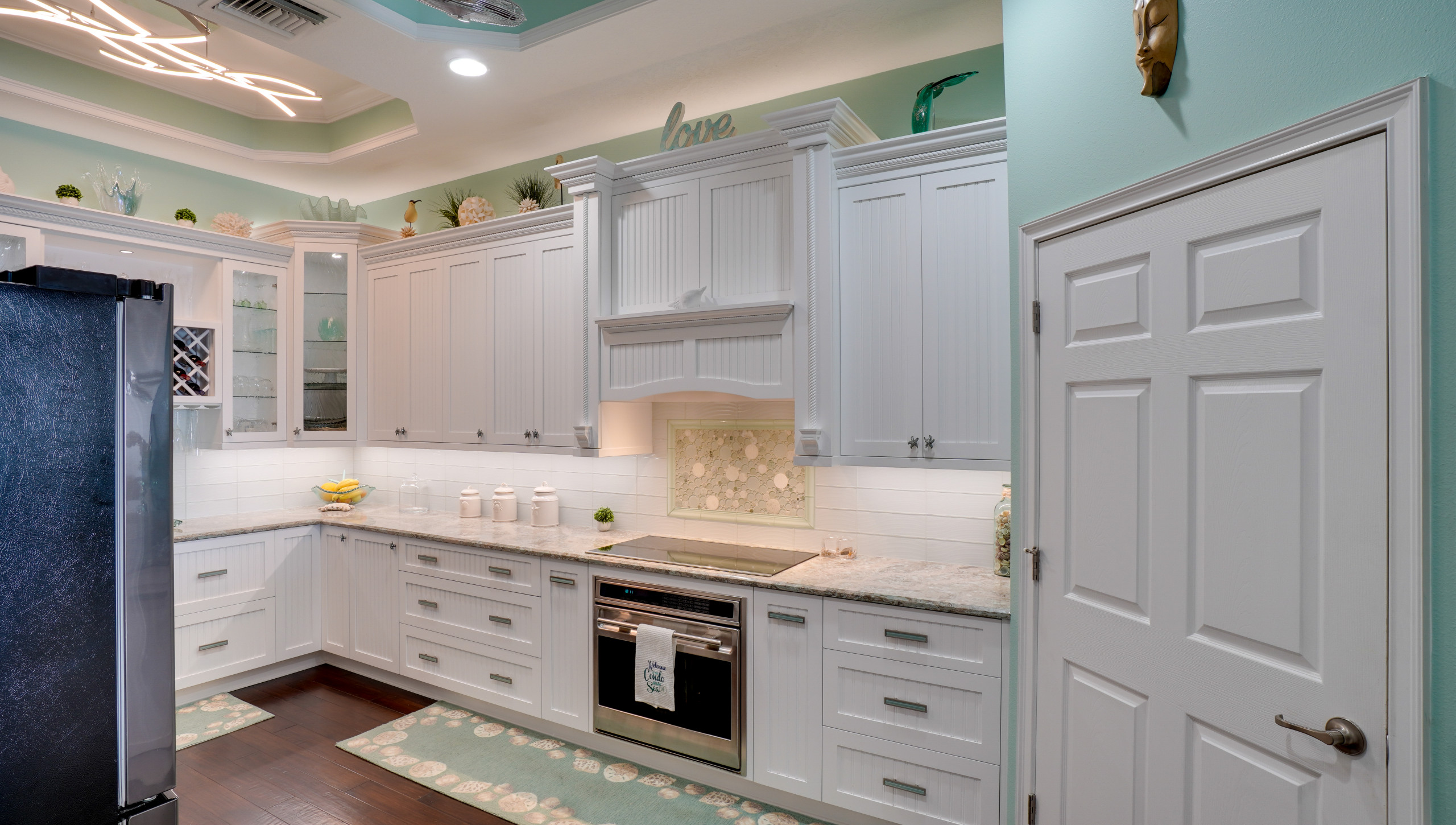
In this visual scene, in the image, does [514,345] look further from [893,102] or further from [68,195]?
[68,195]

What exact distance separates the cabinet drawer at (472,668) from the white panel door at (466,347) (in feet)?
3.44

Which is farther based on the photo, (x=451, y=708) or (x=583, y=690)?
(x=451, y=708)

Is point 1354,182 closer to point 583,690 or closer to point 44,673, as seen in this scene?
point 44,673

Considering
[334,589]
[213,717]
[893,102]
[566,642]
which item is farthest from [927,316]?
[213,717]

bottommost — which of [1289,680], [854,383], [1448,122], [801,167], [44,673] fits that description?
[1289,680]

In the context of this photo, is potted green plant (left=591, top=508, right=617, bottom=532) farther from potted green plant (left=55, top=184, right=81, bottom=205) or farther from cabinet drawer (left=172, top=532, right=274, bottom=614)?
potted green plant (left=55, top=184, right=81, bottom=205)

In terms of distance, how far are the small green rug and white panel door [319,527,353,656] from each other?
0.50 m

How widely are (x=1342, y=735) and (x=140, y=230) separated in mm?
5070

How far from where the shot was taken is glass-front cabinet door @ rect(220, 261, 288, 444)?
4102mm

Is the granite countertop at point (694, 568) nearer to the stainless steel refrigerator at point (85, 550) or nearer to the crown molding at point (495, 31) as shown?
the stainless steel refrigerator at point (85, 550)

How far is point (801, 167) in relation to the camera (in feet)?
9.24

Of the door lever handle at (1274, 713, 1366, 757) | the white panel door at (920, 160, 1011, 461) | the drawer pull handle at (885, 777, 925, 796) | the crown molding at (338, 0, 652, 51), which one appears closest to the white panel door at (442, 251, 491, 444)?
the crown molding at (338, 0, 652, 51)

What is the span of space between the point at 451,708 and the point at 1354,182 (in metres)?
3.93

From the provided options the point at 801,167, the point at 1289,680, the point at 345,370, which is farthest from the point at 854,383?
the point at 345,370
